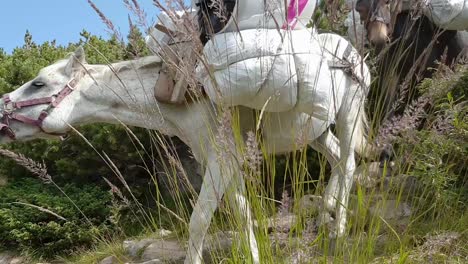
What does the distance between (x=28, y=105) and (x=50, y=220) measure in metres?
2.35

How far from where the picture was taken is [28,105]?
395 cm

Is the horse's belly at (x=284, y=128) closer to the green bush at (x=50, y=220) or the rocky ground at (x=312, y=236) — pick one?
the rocky ground at (x=312, y=236)

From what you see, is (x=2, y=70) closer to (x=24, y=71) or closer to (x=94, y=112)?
(x=24, y=71)

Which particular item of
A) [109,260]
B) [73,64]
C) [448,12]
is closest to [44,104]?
[73,64]

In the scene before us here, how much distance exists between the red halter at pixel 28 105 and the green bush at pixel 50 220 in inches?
74.3

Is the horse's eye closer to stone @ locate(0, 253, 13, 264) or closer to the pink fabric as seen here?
the pink fabric

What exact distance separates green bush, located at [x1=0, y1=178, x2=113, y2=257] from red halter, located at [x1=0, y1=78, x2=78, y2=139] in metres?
1.89

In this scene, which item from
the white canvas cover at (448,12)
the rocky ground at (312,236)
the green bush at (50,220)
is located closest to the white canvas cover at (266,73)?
the rocky ground at (312,236)

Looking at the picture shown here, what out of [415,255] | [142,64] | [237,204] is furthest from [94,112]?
[415,255]

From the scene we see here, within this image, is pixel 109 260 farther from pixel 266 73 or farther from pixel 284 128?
pixel 266 73

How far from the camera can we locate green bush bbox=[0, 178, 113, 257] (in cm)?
583

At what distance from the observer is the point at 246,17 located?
132 inches

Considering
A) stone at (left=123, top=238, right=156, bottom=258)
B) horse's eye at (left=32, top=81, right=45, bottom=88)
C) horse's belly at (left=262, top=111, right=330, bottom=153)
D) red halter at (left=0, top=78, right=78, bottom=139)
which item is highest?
horse's eye at (left=32, top=81, right=45, bottom=88)

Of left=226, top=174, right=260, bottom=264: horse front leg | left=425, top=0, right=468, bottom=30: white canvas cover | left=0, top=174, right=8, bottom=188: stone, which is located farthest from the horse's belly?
left=0, top=174, right=8, bottom=188: stone
